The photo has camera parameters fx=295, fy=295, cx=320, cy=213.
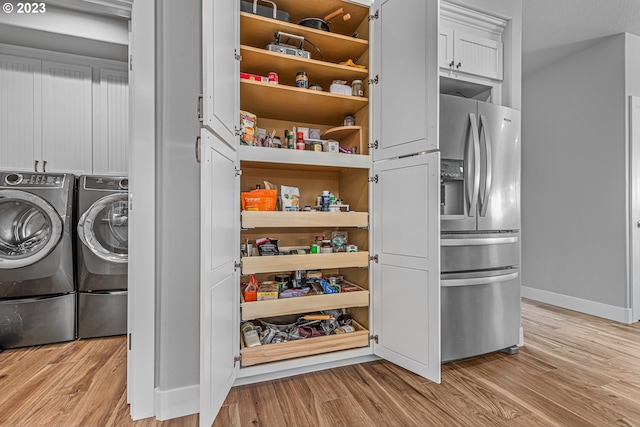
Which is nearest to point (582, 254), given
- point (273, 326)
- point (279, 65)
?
point (273, 326)

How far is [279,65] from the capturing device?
1.99 metres

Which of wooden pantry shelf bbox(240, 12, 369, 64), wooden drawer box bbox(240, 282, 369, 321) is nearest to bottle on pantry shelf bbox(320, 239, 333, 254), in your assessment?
wooden drawer box bbox(240, 282, 369, 321)

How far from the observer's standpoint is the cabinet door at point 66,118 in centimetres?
267

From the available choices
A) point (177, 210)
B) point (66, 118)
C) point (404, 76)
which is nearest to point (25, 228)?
point (66, 118)

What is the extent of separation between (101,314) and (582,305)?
4.55 meters

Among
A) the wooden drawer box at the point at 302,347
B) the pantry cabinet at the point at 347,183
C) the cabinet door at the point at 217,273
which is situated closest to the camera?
the cabinet door at the point at 217,273

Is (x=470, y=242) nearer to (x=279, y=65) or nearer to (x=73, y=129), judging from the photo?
(x=279, y=65)

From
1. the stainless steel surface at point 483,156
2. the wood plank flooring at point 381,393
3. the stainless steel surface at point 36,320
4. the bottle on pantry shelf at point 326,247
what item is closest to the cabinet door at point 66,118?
the stainless steel surface at point 36,320

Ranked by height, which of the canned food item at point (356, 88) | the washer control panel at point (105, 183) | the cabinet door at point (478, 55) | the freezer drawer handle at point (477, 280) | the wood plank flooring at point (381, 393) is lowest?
the wood plank flooring at point (381, 393)

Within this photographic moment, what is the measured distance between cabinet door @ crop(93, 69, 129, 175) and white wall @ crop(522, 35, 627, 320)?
4.47 metres

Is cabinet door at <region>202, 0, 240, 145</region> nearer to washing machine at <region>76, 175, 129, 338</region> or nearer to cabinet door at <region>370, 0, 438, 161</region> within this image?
cabinet door at <region>370, 0, 438, 161</region>

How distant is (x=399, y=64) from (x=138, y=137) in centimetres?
153

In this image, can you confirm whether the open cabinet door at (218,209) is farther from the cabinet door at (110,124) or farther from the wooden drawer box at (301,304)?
the cabinet door at (110,124)

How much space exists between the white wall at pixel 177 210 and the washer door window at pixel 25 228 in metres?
1.52
